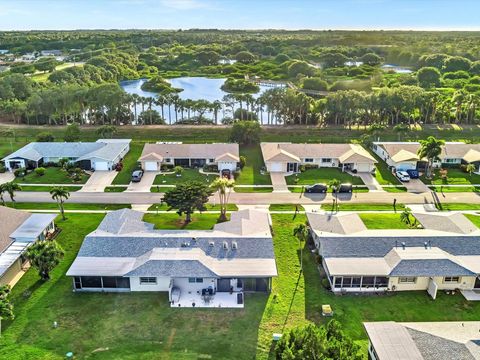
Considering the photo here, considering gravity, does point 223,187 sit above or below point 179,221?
above

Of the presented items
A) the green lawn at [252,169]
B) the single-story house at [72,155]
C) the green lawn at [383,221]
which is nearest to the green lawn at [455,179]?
the green lawn at [383,221]

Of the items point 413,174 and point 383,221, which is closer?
point 383,221

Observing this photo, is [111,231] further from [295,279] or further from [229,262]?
[295,279]

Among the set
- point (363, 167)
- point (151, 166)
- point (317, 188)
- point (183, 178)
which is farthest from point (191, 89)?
point (317, 188)

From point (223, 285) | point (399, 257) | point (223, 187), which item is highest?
point (223, 187)

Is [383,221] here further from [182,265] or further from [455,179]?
[182,265]

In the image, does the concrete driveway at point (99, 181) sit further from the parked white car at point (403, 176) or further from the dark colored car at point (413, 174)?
the dark colored car at point (413, 174)

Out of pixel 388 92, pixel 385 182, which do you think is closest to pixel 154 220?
pixel 385 182
